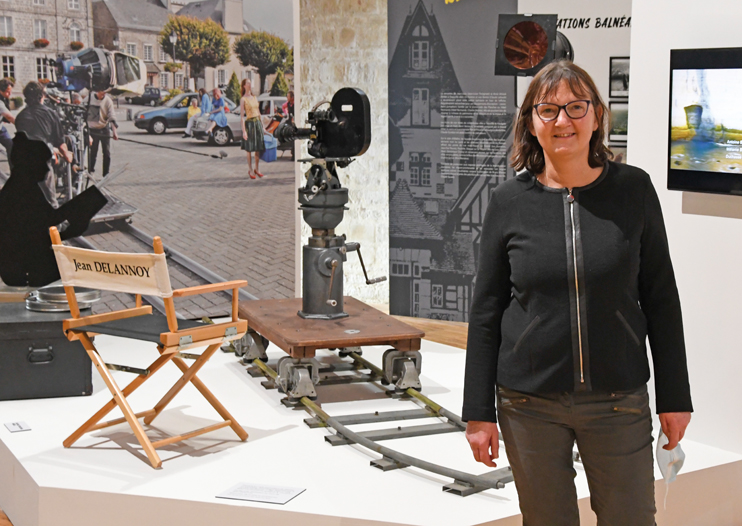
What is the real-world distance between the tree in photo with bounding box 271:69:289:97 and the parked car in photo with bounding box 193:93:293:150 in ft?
0.11

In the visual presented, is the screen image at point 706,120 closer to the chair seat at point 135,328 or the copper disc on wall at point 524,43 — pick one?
the copper disc on wall at point 524,43

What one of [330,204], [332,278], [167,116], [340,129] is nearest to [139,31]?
[167,116]

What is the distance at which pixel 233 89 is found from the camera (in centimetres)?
779

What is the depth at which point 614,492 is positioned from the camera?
2.33m

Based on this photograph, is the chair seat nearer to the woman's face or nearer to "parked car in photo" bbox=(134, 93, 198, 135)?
the woman's face

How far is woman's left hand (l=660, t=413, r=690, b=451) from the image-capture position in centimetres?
239

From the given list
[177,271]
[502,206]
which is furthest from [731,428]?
[177,271]

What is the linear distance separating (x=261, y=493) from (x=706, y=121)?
2466mm

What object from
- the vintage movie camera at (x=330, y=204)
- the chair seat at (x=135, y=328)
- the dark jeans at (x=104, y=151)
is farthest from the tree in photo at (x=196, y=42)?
the chair seat at (x=135, y=328)

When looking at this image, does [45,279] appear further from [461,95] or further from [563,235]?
[563,235]

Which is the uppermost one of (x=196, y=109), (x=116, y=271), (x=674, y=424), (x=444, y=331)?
(x=196, y=109)

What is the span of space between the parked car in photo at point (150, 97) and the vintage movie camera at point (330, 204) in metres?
2.29

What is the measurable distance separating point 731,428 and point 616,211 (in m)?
2.35

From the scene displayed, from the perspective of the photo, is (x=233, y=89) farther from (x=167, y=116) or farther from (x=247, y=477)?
(x=247, y=477)
